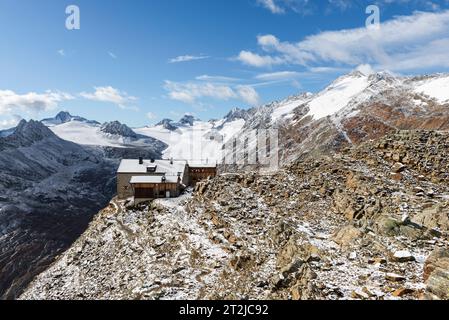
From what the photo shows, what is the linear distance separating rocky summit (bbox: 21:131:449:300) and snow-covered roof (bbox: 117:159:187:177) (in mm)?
11412

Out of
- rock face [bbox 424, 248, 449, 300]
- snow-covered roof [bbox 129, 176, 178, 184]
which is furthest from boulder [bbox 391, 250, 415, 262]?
snow-covered roof [bbox 129, 176, 178, 184]

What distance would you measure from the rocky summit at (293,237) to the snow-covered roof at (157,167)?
11.4 meters

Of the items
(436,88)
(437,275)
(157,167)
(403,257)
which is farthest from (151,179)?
(436,88)

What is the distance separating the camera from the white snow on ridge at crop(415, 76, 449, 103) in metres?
154

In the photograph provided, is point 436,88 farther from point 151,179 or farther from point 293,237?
point 293,237

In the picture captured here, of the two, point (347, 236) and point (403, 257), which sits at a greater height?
point (347, 236)

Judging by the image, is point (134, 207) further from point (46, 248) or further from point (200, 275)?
point (46, 248)

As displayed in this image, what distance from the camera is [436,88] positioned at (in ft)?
543

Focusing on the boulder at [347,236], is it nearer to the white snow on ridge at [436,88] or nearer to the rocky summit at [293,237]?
the rocky summit at [293,237]

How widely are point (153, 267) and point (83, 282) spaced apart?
36.1 ft

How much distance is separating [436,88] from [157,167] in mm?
156439

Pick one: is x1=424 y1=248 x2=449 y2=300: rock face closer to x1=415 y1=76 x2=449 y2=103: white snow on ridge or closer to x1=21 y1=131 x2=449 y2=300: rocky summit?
x1=21 y1=131 x2=449 y2=300: rocky summit

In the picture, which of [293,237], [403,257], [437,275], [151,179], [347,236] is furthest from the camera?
[151,179]
